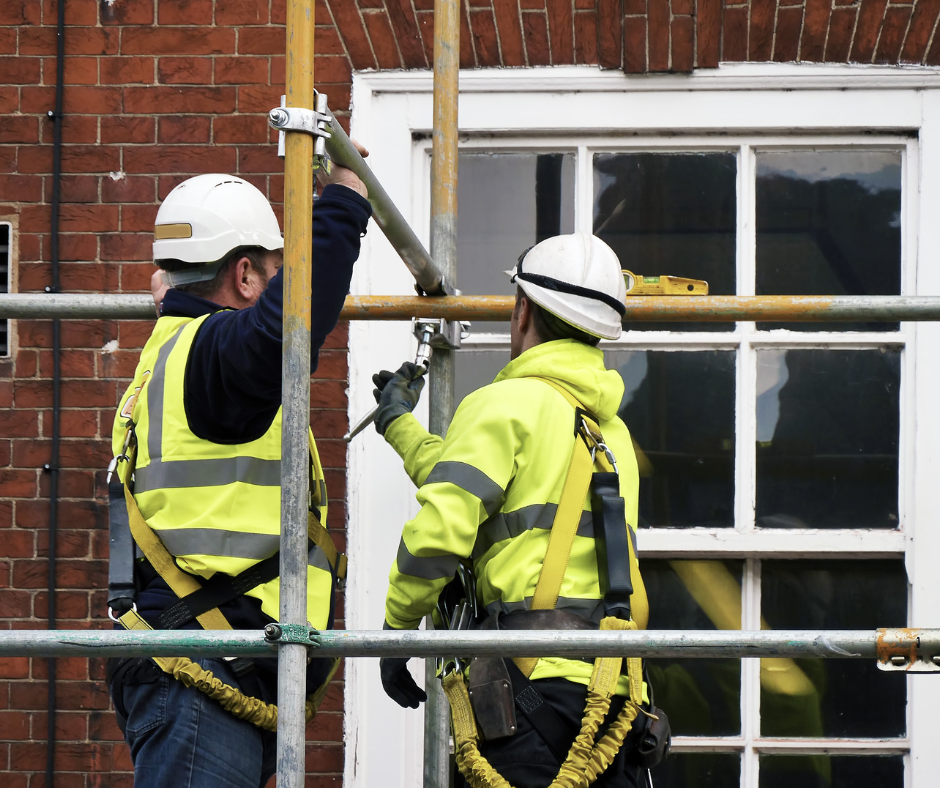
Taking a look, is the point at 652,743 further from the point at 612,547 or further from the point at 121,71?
the point at 121,71

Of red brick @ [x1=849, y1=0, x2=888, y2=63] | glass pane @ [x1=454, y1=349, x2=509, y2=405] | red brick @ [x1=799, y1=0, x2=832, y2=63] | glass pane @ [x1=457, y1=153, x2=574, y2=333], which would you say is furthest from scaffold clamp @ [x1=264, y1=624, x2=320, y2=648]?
red brick @ [x1=849, y1=0, x2=888, y2=63]

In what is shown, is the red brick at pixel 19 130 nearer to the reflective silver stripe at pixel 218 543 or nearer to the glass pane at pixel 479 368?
the glass pane at pixel 479 368

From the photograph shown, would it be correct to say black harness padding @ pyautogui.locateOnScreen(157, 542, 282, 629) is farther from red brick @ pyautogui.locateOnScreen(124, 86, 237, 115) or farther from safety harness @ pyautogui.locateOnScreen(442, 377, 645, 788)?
red brick @ pyautogui.locateOnScreen(124, 86, 237, 115)

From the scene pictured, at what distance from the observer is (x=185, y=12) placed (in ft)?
13.2

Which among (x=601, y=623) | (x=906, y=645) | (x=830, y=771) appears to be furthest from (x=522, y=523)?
(x=830, y=771)

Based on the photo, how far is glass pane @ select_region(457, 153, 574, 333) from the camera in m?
4.05

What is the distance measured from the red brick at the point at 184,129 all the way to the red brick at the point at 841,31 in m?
2.20

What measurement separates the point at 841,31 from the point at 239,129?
2.13m

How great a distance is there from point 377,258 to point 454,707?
182cm

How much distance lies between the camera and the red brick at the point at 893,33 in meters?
3.82

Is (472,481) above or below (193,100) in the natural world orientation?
below

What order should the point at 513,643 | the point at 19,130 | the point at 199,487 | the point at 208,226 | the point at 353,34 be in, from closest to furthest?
1. the point at 513,643
2. the point at 199,487
3. the point at 208,226
4. the point at 353,34
5. the point at 19,130

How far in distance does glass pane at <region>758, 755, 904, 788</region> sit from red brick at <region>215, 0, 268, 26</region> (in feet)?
10.3

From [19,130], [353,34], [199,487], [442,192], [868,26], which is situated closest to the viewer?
[199,487]
